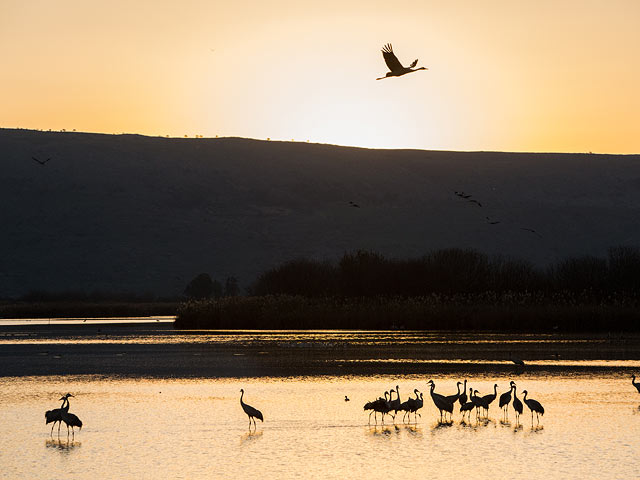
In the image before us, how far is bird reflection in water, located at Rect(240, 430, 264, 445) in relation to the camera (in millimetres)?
20812

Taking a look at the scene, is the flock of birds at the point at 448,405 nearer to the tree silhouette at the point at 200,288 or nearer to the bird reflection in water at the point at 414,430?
the bird reflection in water at the point at 414,430

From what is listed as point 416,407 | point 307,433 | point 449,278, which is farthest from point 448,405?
point 449,278

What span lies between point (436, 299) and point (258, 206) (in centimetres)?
9065

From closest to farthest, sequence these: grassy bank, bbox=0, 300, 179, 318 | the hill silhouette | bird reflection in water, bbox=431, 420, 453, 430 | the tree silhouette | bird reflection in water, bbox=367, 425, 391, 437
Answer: bird reflection in water, bbox=367, 425, 391, 437 < bird reflection in water, bbox=431, 420, 453, 430 < grassy bank, bbox=0, 300, 179, 318 < the tree silhouette < the hill silhouette

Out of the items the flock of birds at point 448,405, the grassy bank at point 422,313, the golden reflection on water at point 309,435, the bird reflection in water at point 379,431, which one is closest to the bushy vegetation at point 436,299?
the grassy bank at point 422,313

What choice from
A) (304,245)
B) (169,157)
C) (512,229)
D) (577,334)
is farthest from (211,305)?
(169,157)

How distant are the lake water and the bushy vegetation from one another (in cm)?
2020

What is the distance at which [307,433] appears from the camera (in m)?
21.4

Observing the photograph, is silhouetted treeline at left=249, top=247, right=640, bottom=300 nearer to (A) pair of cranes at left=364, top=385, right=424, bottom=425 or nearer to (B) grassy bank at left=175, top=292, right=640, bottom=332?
(B) grassy bank at left=175, top=292, right=640, bottom=332

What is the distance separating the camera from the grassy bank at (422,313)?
165 feet

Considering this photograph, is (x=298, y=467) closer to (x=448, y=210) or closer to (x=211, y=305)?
(x=211, y=305)

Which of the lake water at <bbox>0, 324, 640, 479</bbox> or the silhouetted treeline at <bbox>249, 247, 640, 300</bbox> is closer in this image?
the lake water at <bbox>0, 324, 640, 479</bbox>

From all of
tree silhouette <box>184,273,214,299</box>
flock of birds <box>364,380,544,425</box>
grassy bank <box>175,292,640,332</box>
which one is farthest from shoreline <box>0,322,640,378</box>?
tree silhouette <box>184,273,214,299</box>

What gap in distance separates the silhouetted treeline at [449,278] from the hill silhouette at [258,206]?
54891 mm
